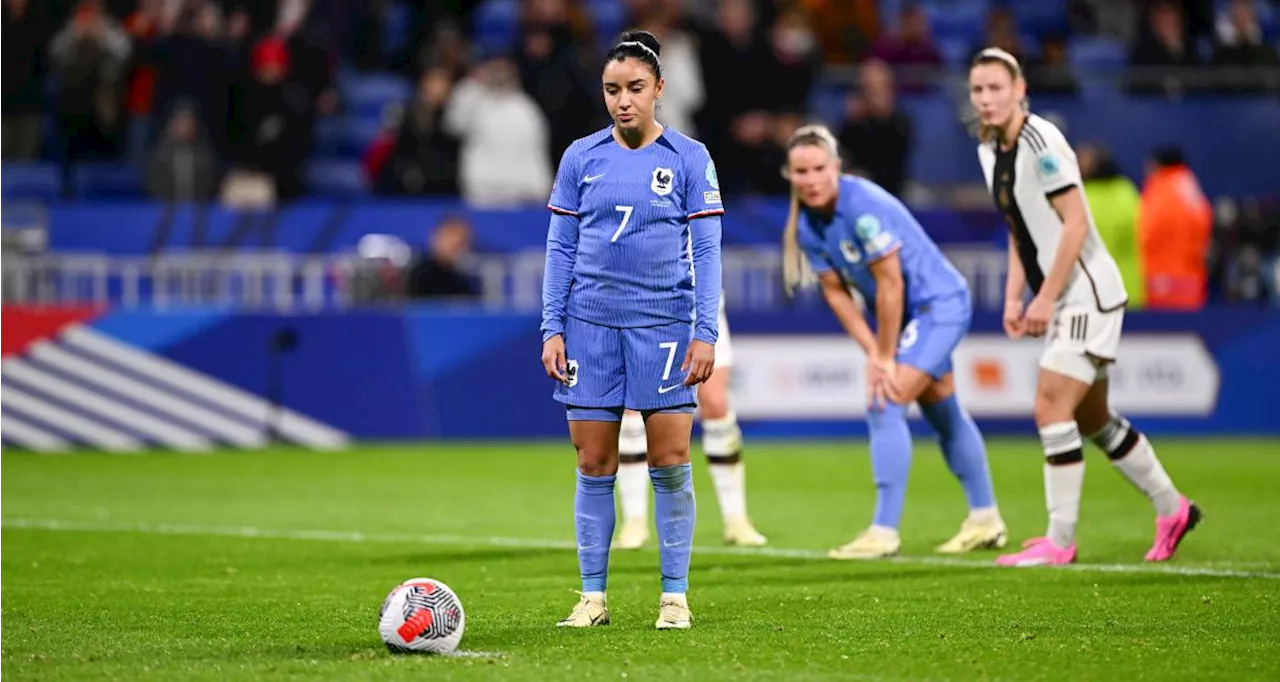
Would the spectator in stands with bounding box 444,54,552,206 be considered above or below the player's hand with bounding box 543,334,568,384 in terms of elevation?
above

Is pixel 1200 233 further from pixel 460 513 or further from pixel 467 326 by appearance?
pixel 460 513

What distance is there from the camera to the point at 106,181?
21.0 meters

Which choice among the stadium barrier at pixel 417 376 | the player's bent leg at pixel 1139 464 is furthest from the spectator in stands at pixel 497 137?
the player's bent leg at pixel 1139 464

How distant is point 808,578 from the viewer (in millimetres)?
9438

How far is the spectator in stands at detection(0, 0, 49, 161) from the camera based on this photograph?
21203 millimetres

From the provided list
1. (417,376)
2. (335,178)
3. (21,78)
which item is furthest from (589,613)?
(21,78)

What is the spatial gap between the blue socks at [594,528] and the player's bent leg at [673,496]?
21 centimetres

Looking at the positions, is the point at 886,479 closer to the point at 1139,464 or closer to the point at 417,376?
the point at 1139,464

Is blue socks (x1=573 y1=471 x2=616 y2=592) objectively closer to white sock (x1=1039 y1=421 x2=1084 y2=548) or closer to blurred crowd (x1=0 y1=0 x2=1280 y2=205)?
white sock (x1=1039 y1=421 x2=1084 y2=548)

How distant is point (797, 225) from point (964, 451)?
153 cm

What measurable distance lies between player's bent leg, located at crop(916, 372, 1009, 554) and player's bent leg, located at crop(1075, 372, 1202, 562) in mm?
758

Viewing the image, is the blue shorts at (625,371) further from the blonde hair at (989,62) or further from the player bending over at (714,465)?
the player bending over at (714,465)

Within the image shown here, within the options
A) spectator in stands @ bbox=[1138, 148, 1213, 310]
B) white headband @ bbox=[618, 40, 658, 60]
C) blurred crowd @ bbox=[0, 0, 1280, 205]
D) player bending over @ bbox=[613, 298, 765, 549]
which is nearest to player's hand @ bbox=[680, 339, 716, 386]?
white headband @ bbox=[618, 40, 658, 60]

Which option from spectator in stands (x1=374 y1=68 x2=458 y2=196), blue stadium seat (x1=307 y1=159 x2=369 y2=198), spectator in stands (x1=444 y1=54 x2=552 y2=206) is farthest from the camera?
blue stadium seat (x1=307 y1=159 x2=369 y2=198)
